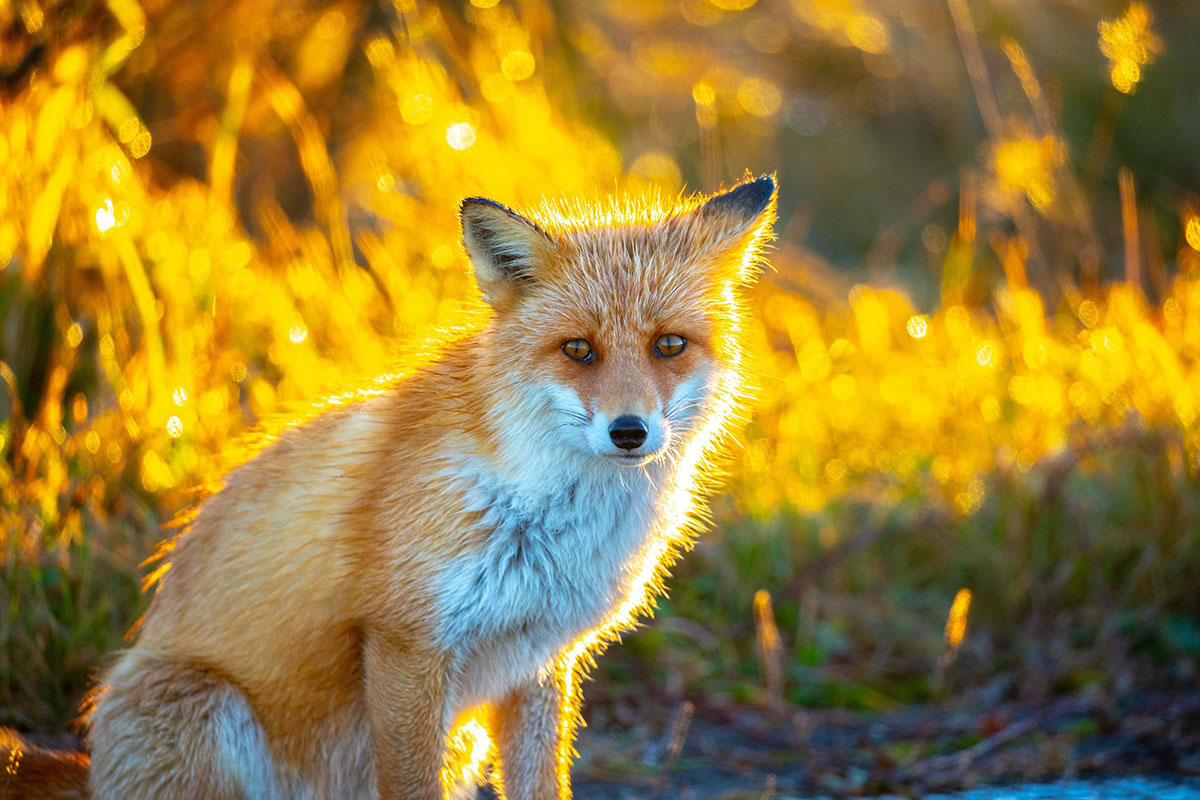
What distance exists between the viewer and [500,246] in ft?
10.1

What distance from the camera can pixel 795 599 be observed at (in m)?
4.86

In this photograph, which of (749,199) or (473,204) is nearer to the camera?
(473,204)

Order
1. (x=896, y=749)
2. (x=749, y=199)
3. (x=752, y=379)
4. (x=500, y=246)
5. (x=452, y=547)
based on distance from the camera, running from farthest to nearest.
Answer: (x=752, y=379), (x=896, y=749), (x=749, y=199), (x=500, y=246), (x=452, y=547)

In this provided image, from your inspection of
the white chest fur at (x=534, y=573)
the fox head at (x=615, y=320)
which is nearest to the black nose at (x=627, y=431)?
the fox head at (x=615, y=320)

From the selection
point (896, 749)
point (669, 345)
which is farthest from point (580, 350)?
point (896, 749)

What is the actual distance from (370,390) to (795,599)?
2.50 meters

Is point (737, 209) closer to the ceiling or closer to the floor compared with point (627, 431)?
closer to the ceiling

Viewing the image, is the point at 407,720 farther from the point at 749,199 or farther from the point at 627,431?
the point at 749,199

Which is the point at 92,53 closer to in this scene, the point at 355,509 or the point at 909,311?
the point at 355,509

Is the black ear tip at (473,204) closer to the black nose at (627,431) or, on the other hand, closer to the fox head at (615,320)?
the fox head at (615,320)

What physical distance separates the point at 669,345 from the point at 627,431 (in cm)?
43

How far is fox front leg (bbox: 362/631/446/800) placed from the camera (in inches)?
107

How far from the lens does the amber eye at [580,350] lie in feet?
9.52

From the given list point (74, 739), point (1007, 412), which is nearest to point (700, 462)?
point (74, 739)
